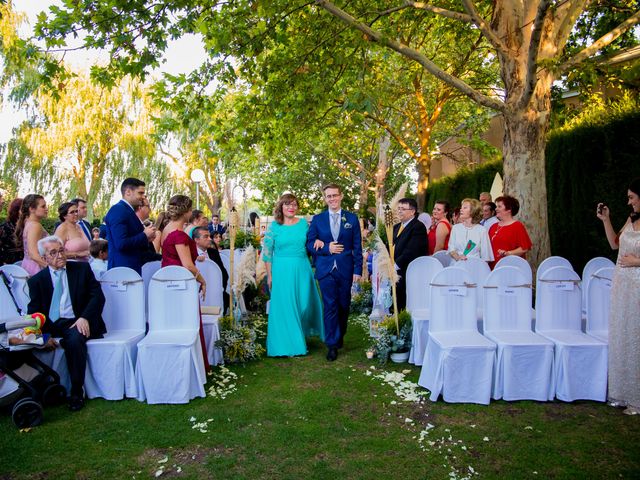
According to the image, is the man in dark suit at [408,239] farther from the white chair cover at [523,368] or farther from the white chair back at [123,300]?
the white chair back at [123,300]

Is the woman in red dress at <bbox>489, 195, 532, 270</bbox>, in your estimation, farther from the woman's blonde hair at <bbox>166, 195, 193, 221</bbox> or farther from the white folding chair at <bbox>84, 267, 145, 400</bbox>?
the white folding chair at <bbox>84, 267, 145, 400</bbox>

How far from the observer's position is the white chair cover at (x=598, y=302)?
5328mm

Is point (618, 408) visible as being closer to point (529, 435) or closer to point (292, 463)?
point (529, 435)

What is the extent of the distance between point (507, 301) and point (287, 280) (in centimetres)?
272

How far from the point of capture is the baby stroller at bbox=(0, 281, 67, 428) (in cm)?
445

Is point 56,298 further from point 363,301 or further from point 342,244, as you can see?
point 363,301

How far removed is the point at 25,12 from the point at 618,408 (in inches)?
967

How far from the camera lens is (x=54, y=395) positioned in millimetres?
4973

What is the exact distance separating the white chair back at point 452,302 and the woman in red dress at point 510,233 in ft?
5.21

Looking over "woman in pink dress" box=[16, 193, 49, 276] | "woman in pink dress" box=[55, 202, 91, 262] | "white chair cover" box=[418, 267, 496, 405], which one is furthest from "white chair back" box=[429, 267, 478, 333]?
"woman in pink dress" box=[16, 193, 49, 276]

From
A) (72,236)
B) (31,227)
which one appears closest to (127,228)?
(72,236)

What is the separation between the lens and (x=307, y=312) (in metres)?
6.96

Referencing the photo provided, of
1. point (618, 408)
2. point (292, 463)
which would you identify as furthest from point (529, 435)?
point (292, 463)

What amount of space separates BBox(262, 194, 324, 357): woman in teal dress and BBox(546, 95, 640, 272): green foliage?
495 centimetres
